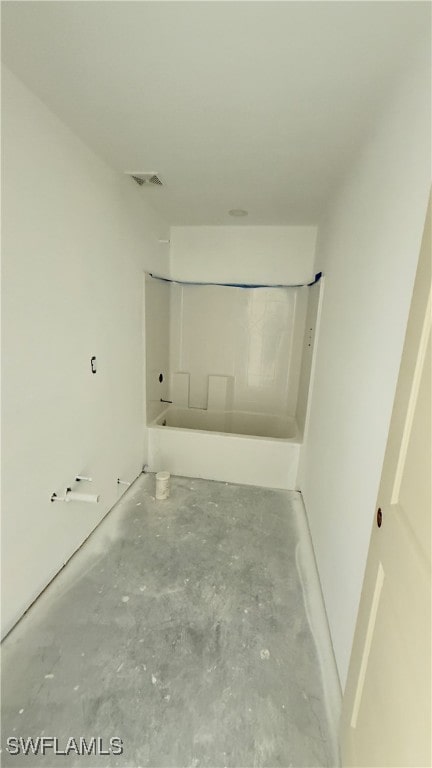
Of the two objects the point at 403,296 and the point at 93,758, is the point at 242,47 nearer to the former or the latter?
the point at 403,296

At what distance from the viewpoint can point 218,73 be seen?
115 centimetres

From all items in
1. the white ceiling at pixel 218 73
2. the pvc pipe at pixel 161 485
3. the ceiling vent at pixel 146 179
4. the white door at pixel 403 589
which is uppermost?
the ceiling vent at pixel 146 179

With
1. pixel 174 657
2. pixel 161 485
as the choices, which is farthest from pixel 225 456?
pixel 174 657

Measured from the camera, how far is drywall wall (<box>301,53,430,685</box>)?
96cm

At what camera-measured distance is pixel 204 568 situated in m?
1.81

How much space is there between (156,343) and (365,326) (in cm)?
212

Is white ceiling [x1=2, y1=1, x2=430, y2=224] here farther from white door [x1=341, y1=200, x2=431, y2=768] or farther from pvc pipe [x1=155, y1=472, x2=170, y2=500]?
pvc pipe [x1=155, y1=472, x2=170, y2=500]

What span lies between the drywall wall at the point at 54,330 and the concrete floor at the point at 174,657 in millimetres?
181

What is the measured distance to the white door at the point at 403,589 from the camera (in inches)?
24.1

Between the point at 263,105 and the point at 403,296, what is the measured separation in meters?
1.06

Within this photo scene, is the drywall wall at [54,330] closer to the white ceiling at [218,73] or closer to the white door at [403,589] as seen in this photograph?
the white ceiling at [218,73]

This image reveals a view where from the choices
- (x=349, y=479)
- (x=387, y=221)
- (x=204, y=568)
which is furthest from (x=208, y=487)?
(x=387, y=221)

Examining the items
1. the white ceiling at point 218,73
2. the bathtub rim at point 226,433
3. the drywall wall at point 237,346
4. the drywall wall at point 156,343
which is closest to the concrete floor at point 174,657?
the bathtub rim at point 226,433

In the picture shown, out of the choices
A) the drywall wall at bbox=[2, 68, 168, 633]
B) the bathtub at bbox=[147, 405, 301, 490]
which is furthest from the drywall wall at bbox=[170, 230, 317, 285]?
the bathtub at bbox=[147, 405, 301, 490]
